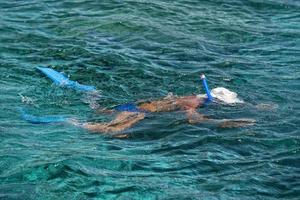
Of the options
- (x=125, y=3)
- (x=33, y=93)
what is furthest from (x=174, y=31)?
(x=33, y=93)

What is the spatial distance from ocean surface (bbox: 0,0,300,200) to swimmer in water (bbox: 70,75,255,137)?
115 millimetres

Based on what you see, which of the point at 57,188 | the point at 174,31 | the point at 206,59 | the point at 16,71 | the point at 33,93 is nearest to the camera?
the point at 57,188

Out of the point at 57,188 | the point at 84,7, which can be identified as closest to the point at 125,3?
the point at 84,7

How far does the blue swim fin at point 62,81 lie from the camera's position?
847 centimetres

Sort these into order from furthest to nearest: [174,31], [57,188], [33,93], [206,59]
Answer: [174,31] → [206,59] → [33,93] → [57,188]

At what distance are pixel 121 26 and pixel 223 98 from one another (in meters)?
4.24

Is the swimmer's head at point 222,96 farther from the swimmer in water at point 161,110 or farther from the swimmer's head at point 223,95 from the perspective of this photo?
the swimmer in water at point 161,110

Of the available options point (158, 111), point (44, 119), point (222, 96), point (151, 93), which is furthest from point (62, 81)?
point (222, 96)

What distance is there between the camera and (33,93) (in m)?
8.32

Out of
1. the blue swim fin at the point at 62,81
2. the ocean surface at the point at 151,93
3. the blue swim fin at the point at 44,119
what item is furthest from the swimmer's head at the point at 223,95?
the blue swim fin at the point at 44,119

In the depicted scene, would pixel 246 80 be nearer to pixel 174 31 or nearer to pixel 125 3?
pixel 174 31

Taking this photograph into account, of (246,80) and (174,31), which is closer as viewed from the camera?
(246,80)

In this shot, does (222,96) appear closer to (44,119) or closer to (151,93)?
(151,93)

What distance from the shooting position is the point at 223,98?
784cm
